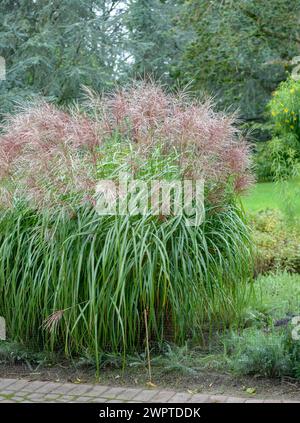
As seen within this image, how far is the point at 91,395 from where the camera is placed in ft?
12.6

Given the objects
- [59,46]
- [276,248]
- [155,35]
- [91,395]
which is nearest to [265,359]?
[91,395]

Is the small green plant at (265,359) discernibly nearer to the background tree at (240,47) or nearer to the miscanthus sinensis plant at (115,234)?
the miscanthus sinensis plant at (115,234)

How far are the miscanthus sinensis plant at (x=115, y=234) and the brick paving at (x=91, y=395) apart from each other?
0.24m

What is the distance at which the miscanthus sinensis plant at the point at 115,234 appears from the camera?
4211mm

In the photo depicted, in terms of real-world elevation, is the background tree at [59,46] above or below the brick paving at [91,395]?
above

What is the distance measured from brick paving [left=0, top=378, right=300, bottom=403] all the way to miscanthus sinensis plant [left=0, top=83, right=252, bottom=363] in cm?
24

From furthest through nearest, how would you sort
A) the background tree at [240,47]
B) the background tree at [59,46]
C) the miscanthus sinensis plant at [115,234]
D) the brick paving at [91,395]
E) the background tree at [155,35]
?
the background tree at [240,47] → the background tree at [155,35] → the background tree at [59,46] → the miscanthus sinensis plant at [115,234] → the brick paving at [91,395]

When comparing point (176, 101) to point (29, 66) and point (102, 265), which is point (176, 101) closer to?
point (102, 265)

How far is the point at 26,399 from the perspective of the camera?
3.87 metres

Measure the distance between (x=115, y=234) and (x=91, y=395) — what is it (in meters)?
1.05

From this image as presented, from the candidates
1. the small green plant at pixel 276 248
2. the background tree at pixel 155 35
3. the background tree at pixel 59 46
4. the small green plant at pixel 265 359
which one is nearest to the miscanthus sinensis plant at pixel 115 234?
the small green plant at pixel 265 359

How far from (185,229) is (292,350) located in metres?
1.10

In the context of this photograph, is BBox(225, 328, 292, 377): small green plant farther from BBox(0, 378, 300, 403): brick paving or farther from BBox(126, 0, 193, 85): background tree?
BBox(126, 0, 193, 85): background tree

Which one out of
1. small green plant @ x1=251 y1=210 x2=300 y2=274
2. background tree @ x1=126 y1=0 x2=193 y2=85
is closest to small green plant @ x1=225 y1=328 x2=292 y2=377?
small green plant @ x1=251 y1=210 x2=300 y2=274
